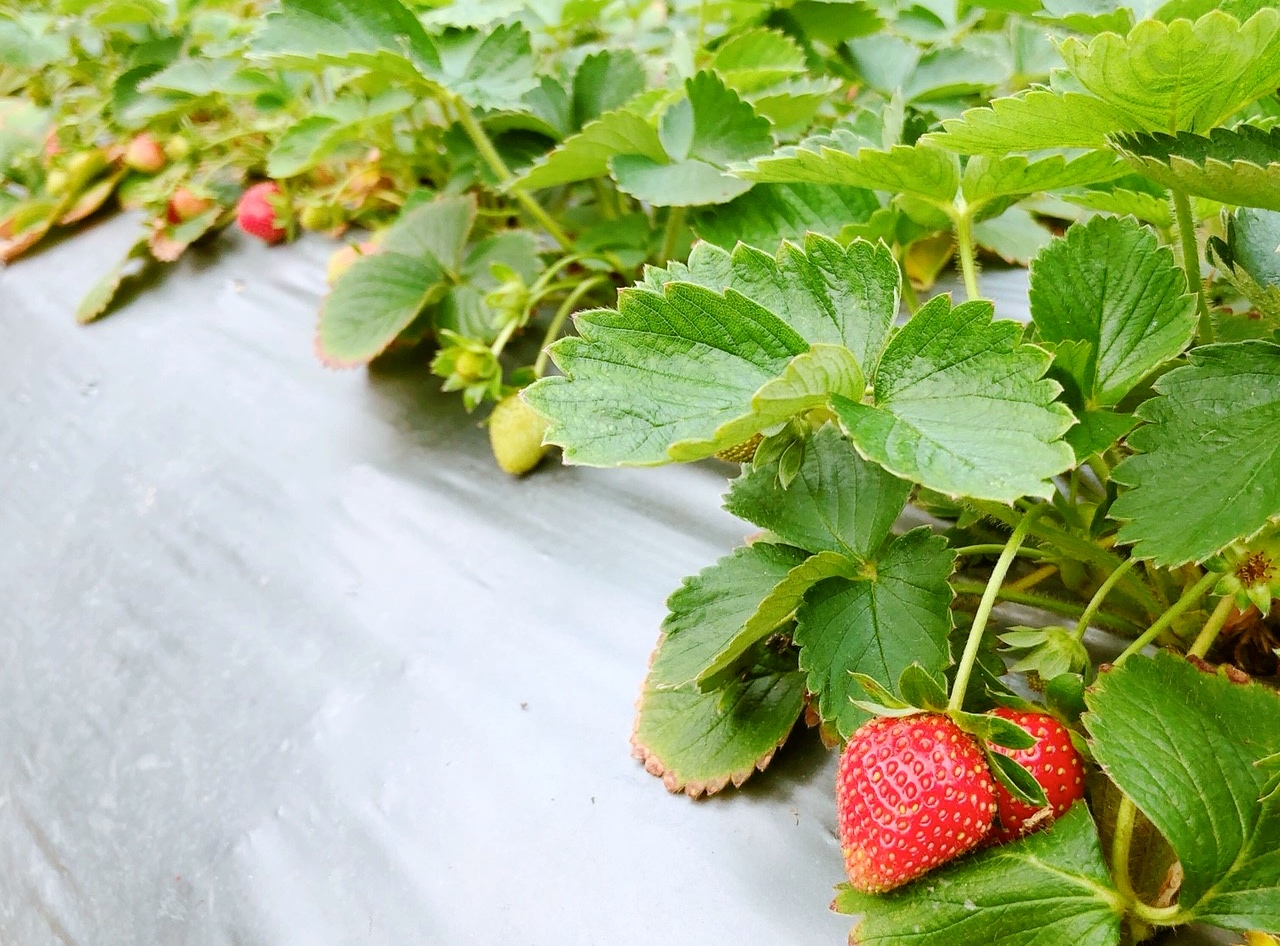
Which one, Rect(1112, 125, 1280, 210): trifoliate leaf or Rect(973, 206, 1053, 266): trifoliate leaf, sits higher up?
Rect(1112, 125, 1280, 210): trifoliate leaf

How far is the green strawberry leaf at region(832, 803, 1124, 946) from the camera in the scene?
383 mm

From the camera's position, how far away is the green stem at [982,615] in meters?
0.41

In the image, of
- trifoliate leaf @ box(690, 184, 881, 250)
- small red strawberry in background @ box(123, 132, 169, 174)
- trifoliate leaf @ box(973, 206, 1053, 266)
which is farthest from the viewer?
small red strawberry in background @ box(123, 132, 169, 174)

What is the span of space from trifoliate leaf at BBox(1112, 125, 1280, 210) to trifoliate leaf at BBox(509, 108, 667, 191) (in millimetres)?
451

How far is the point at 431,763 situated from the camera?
65cm

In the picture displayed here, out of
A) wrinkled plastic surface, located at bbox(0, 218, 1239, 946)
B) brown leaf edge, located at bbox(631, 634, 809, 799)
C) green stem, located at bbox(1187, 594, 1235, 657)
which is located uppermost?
green stem, located at bbox(1187, 594, 1235, 657)

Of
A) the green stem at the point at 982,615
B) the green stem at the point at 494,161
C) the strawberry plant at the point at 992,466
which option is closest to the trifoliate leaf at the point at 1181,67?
the strawberry plant at the point at 992,466

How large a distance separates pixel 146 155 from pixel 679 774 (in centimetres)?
140

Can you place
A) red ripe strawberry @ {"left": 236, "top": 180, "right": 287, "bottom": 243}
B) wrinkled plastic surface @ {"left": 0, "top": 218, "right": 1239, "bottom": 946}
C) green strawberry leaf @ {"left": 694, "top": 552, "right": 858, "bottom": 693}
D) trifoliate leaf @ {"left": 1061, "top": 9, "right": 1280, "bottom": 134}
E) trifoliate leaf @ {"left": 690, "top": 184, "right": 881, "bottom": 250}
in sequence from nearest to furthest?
trifoliate leaf @ {"left": 1061, "top": 9, "right": 1280, "bottom": 134} → green strawberry leaf @ {"left": 694, "top": 552, "right": 858, "bottom": 693} → wrinkled plastic surface @ {"left": 0, "top": 218, "right": 1239, "bottom": 946} → trifoliate leaf @ {"left": 690, "top": 184, "right": 881, "bottom": 250} → red ripe strawberry @ {"left": 236, "top": 180, "right": 287, "bottom": 243}

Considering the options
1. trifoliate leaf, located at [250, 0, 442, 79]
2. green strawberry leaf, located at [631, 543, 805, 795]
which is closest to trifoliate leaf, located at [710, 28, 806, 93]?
trifoliate leaf, located at [250, 0, 442, 79]

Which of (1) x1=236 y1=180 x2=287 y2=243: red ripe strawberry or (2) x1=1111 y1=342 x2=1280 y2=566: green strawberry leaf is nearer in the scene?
(2) x1=1111 y1=342 x2=1280 y2=566: green strawberry leaf

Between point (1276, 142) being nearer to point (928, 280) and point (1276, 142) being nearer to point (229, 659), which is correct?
point (928, 280)

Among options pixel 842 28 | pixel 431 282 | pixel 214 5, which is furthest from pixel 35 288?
pixel 842 28

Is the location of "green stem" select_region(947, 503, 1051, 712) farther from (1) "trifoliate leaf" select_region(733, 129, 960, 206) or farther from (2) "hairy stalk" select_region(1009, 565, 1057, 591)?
(1) "trifoliate leaf" select_region(733, 129, 960, 206)
